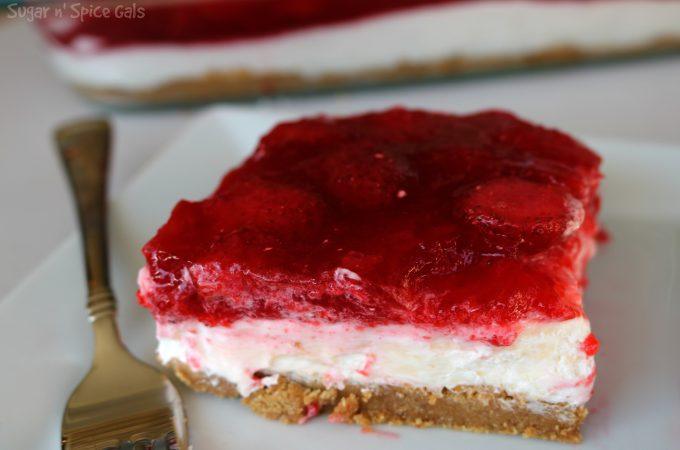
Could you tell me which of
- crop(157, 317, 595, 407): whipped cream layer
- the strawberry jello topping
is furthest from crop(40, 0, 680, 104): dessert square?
crop(157, 317, 595, 407): whipped cream layer

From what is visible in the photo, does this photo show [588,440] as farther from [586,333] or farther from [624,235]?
[624,235]

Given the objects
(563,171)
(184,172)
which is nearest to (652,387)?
(563,171)

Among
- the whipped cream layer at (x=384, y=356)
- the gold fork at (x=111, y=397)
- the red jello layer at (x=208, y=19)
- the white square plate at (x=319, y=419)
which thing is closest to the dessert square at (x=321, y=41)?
the red jello layer at (x=208, y=19)

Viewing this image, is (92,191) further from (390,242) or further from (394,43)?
(394,43)

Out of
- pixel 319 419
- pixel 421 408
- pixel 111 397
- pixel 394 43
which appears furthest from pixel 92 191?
pixel 394 43

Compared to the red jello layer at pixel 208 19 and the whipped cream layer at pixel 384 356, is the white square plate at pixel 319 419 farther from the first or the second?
the red jello layer at pixel 208 19

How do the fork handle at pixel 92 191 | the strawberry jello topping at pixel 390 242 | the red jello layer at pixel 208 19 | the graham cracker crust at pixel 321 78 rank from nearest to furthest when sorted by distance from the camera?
1. the strawberry jello topping at pixel 390 242
2. the fork handle at pixel 92 191
3. the red jello layer at pixel 208 19
4. the graham cracker crust at pixel 321 78
